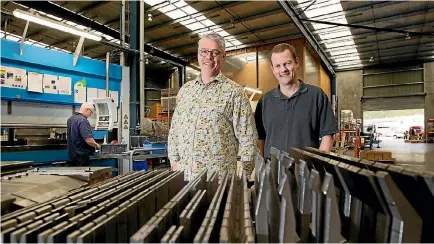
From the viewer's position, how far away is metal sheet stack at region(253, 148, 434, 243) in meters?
0.50

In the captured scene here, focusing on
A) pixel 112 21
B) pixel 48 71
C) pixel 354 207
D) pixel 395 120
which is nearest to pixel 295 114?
pixel 354 207

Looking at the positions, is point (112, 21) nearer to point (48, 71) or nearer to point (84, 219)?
point (48, 71)

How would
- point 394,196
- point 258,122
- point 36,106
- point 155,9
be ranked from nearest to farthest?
1. point 394,196
2. point 258,122
3. point 36,106
4. point 155,9

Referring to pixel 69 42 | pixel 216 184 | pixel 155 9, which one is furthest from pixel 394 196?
pixel 69 42

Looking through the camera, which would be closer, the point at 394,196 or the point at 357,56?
the point at 394,196

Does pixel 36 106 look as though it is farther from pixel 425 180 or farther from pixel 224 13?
pixel 224 13

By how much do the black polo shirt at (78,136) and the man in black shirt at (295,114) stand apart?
2.88 metres

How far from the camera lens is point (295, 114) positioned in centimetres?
179

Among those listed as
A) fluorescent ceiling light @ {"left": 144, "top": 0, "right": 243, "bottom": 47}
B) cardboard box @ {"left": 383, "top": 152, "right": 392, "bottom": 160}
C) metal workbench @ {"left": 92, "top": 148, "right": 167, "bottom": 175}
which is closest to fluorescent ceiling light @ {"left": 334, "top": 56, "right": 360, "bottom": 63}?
fluorescent ceiling light @ {"left": 144, "top": 0, "right": 243, "bottom": 47}

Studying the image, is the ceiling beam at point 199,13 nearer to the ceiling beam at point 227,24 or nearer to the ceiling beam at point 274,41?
the ceiling beam at point 227,24

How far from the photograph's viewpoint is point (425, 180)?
51cm

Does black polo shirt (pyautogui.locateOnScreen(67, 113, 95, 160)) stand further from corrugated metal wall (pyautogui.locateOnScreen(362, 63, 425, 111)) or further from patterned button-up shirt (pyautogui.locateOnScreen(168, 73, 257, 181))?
corrugated metal wall (pyautogui.locateOnScreen(362, 63, 425, 111))

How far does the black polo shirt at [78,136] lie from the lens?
12.8 ft

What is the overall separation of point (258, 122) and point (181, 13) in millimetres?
7081
